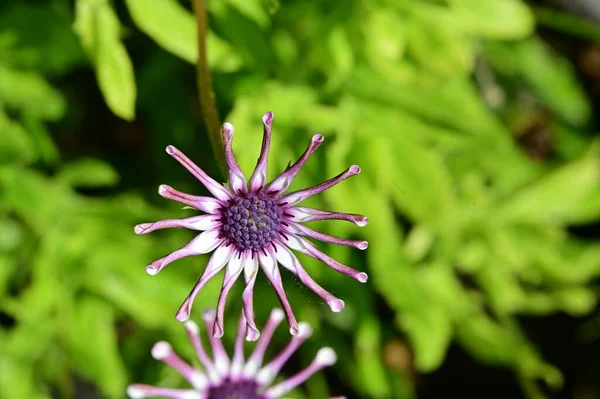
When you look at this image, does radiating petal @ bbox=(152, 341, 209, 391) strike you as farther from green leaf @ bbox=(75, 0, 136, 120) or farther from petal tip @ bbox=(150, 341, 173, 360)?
green leaf @ bbox=(75, 0, 136, 120)

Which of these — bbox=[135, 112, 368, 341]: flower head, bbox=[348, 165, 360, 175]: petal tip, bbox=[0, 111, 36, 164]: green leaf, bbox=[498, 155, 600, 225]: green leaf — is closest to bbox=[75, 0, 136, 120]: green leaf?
bbox=[0, 111, 36, 164]: green leaf

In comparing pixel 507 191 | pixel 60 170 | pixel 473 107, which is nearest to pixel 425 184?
pixel 473 107

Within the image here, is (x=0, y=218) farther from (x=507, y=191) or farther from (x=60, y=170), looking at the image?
(x=507, y=191)

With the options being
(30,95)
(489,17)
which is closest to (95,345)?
(30,95)

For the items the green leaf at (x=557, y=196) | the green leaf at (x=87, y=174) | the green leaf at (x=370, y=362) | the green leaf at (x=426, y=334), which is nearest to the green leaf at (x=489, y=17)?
the green leaf at (x=557, y=196)

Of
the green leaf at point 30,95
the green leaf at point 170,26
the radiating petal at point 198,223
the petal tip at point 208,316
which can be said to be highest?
the green leaf at point 30,95

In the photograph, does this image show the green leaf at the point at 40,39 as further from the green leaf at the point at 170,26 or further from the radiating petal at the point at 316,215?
the radiating petal at the point at 316,215

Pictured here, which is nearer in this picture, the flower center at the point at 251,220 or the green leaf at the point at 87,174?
the flower center at the point at 251,220
